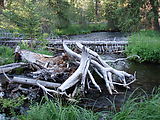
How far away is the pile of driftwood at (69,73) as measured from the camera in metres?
6.00

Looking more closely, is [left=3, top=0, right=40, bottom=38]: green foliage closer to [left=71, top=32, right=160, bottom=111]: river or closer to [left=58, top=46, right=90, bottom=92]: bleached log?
[left=71, top=32, right=160, bottom=111]: river

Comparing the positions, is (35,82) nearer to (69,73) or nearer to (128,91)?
(69,73)

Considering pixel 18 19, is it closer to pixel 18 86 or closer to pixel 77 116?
pixel 18 86

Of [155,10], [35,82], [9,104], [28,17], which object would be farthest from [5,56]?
[155,10]

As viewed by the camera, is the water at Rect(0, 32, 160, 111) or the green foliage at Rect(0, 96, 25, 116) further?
the water at Rect(0, 32, 160, 111)

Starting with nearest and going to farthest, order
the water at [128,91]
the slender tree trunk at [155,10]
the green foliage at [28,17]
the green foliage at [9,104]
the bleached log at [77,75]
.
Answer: the green foliage at [9,104] < the bleached log at [77,75] < the water at [128,91] < the green foliage at [28,17] < the slender tree trunk at [155,10]

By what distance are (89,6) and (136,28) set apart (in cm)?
2079

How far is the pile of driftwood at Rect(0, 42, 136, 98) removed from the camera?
236 inches

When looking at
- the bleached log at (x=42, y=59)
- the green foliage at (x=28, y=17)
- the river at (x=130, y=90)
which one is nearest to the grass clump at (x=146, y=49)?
the river at (x=130, y=90)

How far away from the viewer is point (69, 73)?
22.3 feet

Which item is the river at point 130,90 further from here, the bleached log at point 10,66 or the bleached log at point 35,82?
the bleached log at point 10,66

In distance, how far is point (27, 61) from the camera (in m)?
8.05

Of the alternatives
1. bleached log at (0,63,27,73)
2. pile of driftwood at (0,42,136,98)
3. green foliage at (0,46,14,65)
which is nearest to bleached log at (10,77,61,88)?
pile of driftwood at (0,42,136,98)

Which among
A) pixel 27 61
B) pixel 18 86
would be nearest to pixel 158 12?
pixel 27 61
